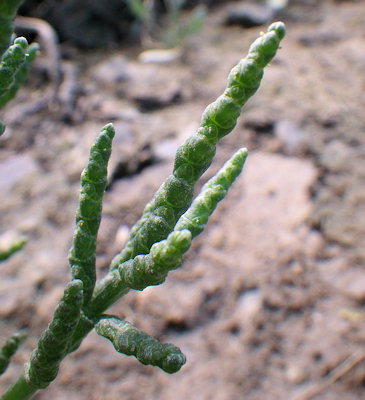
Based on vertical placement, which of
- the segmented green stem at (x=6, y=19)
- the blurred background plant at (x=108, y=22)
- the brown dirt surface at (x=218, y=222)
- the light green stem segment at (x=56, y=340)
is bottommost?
the brown dirt surface at (x=218, y=222)

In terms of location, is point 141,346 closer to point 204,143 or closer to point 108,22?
point 204,143

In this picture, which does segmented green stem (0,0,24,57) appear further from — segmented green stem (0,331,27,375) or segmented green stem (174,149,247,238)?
segmented green stem (0,331,27,375)

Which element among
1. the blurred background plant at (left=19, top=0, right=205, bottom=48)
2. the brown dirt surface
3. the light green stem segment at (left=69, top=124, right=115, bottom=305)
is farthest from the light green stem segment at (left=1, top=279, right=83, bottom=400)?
the blurred background plant at (left=19, top=0, right=205, bottom=48)

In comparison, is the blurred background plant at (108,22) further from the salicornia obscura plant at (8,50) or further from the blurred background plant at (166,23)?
the salicornia obscura plant at (8,50)

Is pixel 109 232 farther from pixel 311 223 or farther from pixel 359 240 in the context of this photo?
pixel 359 240

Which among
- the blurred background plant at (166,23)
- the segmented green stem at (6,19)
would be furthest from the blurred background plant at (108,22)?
the segmented green stem at (6,19)

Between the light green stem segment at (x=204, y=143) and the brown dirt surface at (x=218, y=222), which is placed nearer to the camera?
the light green stem segment at (x=204, y=143)

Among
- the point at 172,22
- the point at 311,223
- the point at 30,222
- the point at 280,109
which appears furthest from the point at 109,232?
the point at 172,22
